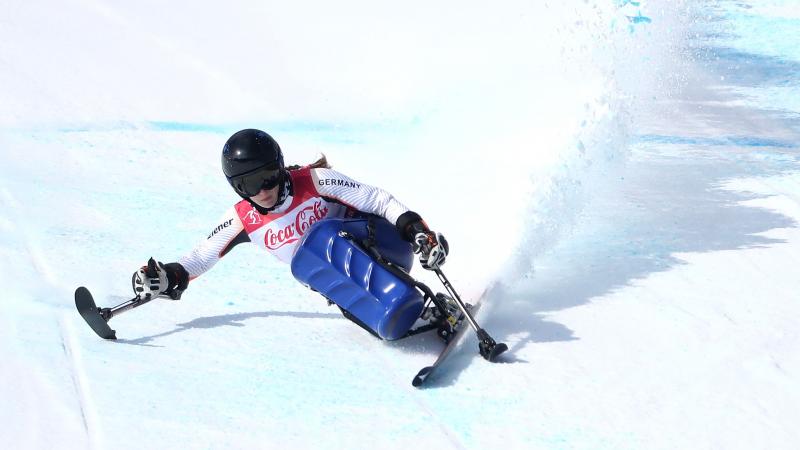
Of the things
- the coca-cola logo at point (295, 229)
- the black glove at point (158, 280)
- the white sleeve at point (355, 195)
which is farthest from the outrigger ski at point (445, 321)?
the black glove at point (158, 280)

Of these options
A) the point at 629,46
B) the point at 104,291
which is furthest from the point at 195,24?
the point at 104,291

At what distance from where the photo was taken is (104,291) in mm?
5289

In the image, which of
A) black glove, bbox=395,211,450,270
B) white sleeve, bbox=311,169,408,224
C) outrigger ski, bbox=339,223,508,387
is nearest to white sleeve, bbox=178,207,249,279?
white sleeve, bbox=311,169,408,224

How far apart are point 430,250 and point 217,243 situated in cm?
114

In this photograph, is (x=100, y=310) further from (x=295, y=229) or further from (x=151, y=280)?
(x=295, y=229)

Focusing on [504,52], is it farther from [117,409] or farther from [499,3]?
[117,409]

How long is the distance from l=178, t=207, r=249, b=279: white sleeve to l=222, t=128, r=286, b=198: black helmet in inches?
13.9

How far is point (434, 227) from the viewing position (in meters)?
6.79

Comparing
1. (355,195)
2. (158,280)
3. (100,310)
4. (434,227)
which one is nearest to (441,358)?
(355,195)

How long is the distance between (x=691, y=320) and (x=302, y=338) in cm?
200

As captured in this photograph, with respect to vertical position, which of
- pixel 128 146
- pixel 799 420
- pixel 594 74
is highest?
pixel 594 74

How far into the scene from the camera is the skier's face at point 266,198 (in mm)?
4387

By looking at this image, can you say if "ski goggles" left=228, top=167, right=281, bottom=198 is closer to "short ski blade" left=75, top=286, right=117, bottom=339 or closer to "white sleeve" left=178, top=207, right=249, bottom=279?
"white sleeve" left=178, top=207, right=249, bottom=279

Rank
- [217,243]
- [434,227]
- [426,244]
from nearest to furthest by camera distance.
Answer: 1. [426,244]
2. [217,243]
3. [434,227]
